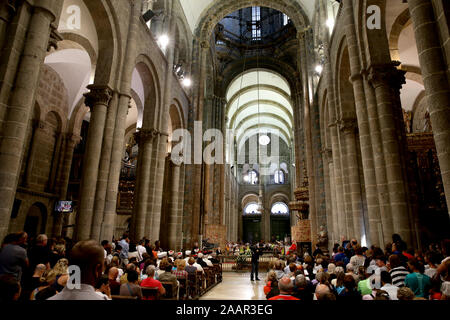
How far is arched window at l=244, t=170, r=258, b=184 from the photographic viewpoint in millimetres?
41250

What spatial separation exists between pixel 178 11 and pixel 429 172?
49.1 feet

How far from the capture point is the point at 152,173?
11859mm

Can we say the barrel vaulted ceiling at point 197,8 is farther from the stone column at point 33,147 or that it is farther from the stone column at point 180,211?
the stone column at point 33,147

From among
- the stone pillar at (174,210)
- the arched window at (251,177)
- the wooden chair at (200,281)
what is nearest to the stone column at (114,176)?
the wooden chair at (200,281)

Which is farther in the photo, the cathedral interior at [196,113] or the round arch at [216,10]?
the round arch at [216,10]

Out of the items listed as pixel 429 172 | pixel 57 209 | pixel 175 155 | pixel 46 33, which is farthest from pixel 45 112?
pixel 429 172

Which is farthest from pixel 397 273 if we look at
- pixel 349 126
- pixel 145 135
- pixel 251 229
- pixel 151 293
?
pixel 251 229

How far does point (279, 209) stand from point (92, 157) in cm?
3682

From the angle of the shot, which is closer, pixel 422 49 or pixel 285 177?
pixel 422 49

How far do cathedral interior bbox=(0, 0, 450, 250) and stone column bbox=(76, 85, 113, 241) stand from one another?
0.11 feet

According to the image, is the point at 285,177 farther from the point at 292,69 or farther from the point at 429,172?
the point at 429,172

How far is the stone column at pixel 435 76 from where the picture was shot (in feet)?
14.0

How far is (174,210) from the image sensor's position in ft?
48.8

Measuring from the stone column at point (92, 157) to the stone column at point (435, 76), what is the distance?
787 cm
